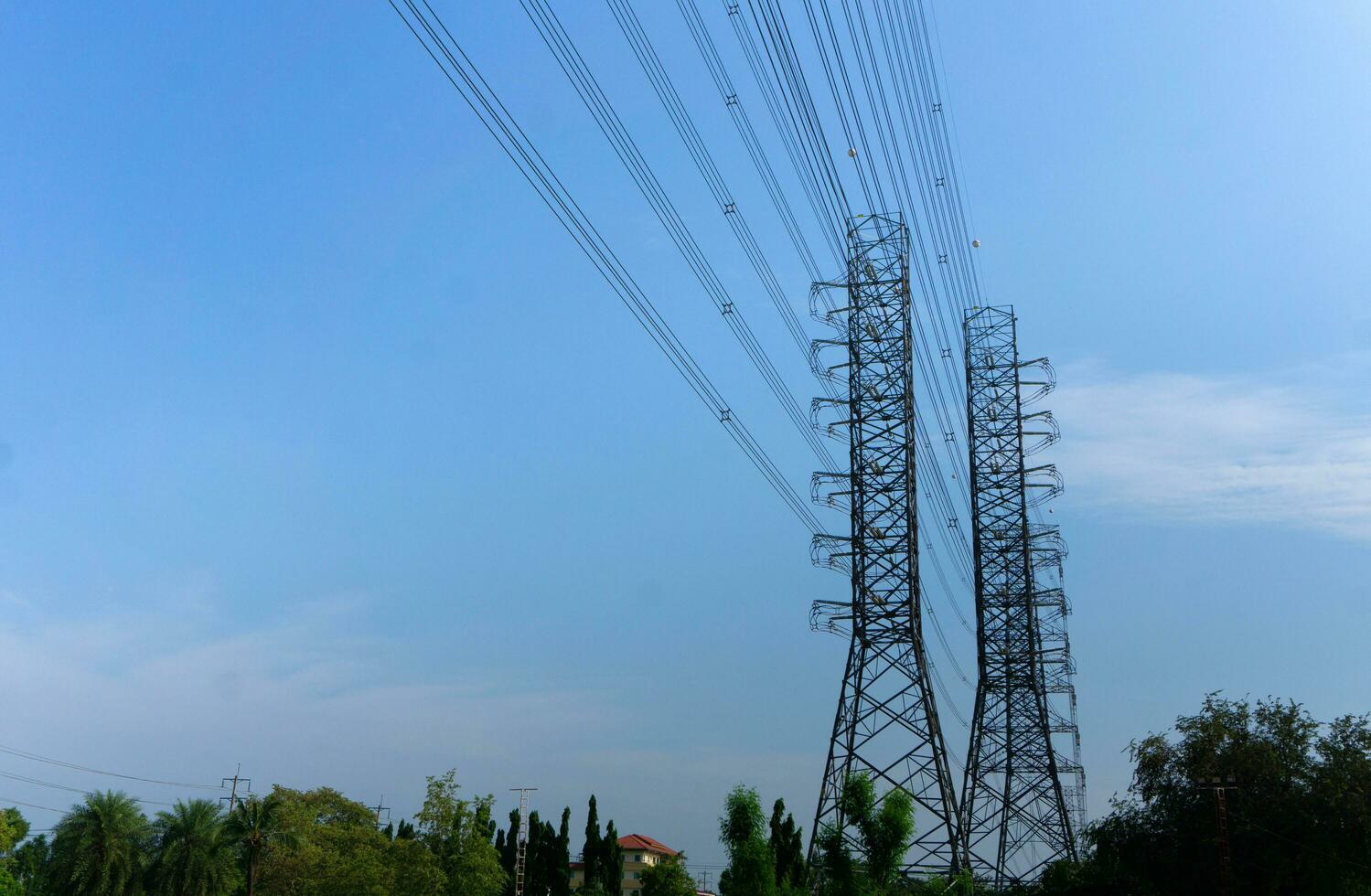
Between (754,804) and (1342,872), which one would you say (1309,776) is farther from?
(754,804)

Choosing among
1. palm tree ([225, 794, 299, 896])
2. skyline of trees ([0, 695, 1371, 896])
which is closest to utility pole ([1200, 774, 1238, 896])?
skyline of trees ([0, 695, 1371, 896])

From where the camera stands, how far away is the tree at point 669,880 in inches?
2051

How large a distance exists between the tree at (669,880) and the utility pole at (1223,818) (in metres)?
23.4

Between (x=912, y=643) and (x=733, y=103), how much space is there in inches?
805

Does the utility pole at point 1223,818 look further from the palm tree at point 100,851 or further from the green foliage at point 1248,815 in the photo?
the palm tree at point 100,851

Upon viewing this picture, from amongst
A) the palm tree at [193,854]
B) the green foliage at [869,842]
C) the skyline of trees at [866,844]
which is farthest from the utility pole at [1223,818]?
the palm tree at [193,854]

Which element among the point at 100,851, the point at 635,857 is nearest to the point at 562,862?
the point at 100,851

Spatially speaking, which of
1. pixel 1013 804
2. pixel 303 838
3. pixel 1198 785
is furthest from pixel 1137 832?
pixel 303 838

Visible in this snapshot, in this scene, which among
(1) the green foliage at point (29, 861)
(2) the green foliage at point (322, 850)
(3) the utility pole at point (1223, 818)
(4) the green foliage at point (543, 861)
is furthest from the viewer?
(1) the green foliage at point (29, 861)

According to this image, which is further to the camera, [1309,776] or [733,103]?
[1309,776]

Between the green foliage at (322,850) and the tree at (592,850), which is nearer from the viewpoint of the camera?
the green foliage at (322,850)

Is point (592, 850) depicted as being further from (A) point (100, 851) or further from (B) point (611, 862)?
(A) point (100, 851)

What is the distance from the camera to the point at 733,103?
24.7 meters

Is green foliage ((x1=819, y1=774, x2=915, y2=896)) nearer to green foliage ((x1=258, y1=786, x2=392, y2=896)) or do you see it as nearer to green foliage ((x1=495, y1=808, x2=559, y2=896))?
green foliage ((x1=258, y1=786, x2=392, y2=896))
